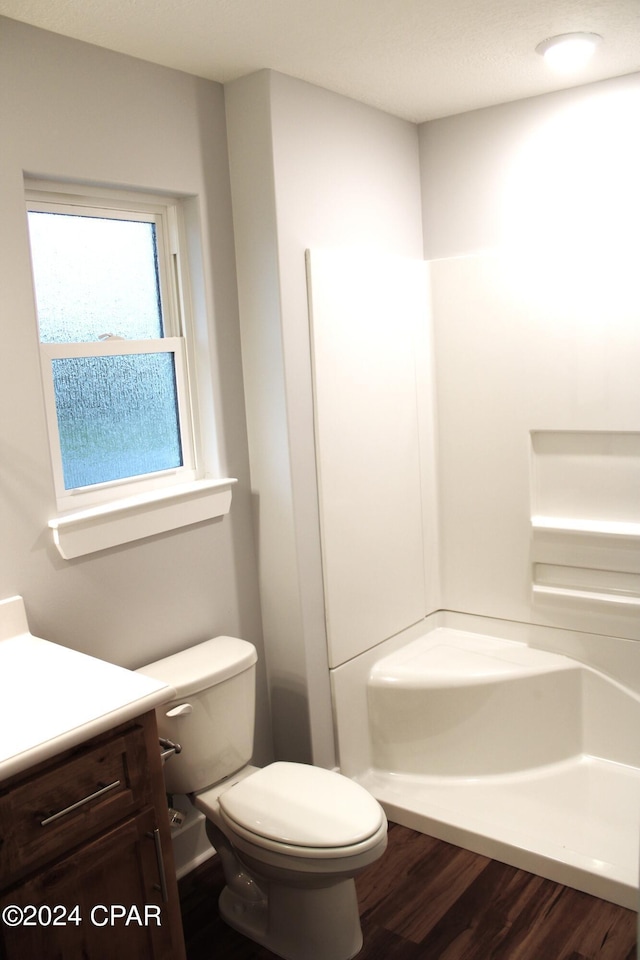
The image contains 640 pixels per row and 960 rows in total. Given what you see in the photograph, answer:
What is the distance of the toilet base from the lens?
2.08 m

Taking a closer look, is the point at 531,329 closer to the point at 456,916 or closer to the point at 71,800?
the point at 456,916

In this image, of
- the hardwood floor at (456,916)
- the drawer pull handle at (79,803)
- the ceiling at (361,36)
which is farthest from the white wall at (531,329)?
the drawer pull handle at (79,803)

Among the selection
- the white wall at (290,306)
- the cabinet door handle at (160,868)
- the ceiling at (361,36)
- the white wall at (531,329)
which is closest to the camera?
the cabinet door handle at (160,868)

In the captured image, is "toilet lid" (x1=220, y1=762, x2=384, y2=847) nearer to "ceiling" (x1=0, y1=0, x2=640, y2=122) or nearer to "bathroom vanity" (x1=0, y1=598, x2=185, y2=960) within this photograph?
"bathroom vanity" (x1=0, y1=598, x2=185, y2=960)

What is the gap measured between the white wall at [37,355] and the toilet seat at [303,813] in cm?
47

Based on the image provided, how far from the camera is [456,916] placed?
2.20 m

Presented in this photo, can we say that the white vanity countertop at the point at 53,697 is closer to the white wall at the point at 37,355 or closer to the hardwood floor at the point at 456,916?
the white wall at the point at 37,355

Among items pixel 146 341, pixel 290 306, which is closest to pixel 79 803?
pixel 146 341

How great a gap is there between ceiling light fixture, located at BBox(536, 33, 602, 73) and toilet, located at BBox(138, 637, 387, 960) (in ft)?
5.97

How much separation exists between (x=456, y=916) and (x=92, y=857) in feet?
3.53

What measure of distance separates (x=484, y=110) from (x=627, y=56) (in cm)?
57

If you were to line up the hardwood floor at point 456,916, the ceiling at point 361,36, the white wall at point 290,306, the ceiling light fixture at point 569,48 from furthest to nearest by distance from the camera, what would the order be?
the white wall at point 290,306 < the ceiling light fixture at point 569,48 < the hardwood floor at point 456,916 < the ceiling at point 361,36

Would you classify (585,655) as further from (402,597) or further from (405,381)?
(405,381)

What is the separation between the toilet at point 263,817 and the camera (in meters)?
1.96
